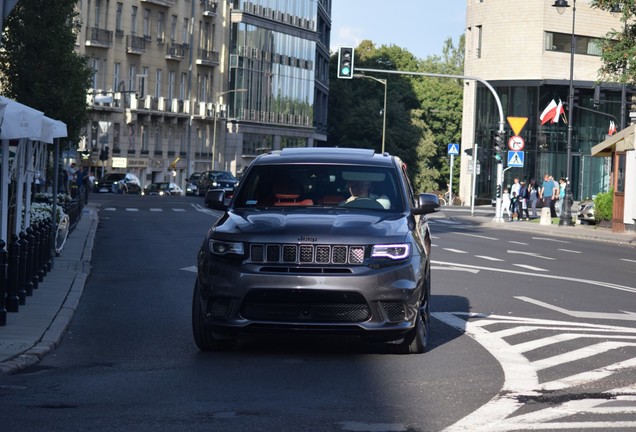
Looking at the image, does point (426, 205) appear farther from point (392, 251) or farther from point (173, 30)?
point (173, 30)

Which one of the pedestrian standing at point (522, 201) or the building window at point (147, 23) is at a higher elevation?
the building window at point (147, 23)

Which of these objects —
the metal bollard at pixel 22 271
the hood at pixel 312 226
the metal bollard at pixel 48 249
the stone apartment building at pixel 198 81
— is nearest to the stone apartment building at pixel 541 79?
the stone apartment building at pixel 198 81

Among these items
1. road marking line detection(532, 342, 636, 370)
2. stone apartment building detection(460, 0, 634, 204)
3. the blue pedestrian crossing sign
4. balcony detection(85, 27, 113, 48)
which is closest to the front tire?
road marking line detection(532, 342, 636, 370)

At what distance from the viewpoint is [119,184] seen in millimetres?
85625

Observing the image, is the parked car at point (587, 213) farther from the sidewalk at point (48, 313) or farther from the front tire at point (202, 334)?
the front tire at point (202, 334)

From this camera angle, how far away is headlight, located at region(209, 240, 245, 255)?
10664 millimetres

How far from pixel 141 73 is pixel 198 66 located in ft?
28.7

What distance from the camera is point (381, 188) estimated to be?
39.5 feet

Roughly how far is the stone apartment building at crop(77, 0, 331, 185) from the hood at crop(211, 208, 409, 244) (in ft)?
239

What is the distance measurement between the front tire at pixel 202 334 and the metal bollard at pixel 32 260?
17.1ft

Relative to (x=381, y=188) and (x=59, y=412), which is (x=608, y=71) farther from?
(x=59, y=412)

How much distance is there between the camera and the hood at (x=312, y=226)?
10.6 metres

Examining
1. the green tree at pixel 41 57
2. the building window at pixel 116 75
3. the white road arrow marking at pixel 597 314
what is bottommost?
the white road arrow marking at pixel 597 314

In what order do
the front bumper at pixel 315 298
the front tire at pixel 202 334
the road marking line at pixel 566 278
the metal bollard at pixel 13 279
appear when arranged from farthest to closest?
the road marking line at pixel 566 278
the metal bollard at pixel 13 279
the front tire at pixel 202 334
the front bumper at pixel 315 298
